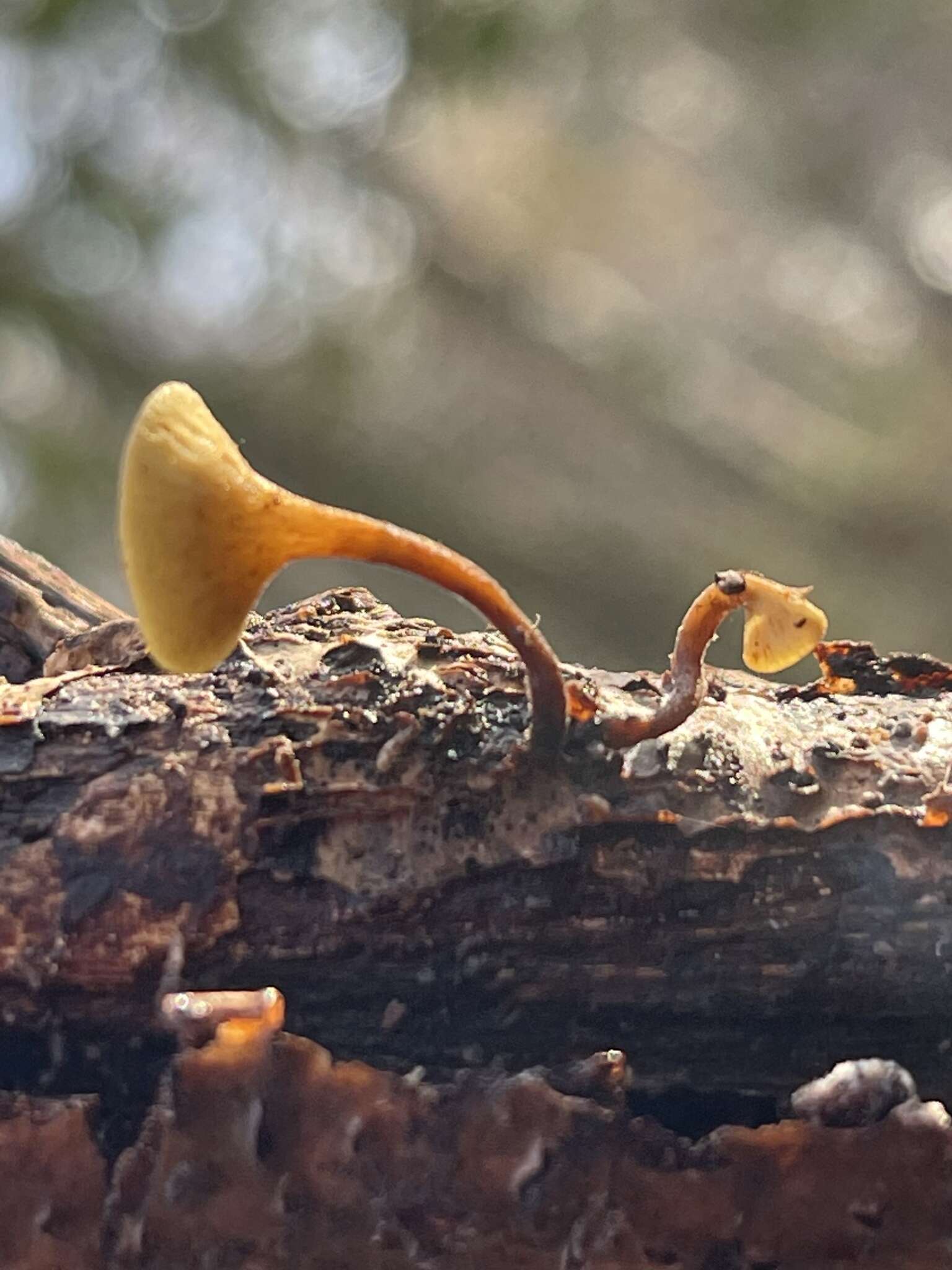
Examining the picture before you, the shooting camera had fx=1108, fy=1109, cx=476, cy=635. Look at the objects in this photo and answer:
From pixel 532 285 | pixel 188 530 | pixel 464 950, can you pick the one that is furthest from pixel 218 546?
pixel 532 285

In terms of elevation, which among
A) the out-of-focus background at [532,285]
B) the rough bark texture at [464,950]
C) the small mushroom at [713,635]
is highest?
the out-of-focus background at [532,285]

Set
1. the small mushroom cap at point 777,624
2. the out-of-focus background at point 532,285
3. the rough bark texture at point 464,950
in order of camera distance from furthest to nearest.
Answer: the out-of-focus background at point 532,285
the small mushroom cap at point 777,624
the rough bark texture at point 464,950

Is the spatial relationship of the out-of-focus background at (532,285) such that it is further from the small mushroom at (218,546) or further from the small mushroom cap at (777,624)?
the small mushroom at (218,546)

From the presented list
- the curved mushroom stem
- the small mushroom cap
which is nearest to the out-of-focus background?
the small mushroom cap

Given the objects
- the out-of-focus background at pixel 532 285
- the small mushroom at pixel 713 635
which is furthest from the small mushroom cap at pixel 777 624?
the out-of-focus background at pixel 532 285

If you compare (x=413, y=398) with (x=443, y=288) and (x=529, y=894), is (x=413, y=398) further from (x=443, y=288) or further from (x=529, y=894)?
(x=529, y=894)

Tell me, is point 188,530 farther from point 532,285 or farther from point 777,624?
point 532,285
